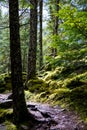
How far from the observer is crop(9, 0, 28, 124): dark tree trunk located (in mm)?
7184

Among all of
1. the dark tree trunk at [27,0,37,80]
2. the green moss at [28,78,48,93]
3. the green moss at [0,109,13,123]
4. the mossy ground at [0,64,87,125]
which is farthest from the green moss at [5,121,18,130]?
the dark tree trunk at [27,0,37,80]

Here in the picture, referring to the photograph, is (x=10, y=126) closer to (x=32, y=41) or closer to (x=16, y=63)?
(x=16, y=63)

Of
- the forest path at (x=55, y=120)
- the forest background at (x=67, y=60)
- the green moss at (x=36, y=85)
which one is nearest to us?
the forest path at (x=55, y=120)

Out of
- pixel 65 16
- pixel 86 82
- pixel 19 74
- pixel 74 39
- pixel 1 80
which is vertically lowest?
pixel 1 80

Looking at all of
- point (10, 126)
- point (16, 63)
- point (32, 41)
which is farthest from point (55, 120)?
point (32, 41)

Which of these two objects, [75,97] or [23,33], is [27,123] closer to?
[75,97]

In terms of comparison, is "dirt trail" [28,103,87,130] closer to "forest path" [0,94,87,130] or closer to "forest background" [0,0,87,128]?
"forest path" [0,94,87,130]

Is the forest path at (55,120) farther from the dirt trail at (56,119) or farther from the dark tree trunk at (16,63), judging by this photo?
the dark tree trunk at (16,63)

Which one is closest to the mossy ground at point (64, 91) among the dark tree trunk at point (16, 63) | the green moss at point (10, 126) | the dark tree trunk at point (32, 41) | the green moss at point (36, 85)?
the green moss at point (36, 85)

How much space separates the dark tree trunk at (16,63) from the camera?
23.6ft

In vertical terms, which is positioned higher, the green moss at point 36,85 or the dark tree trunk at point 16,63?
the dark tree trunk at point 16,63

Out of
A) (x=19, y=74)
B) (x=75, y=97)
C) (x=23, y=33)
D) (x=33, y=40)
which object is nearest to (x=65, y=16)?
(x=19, y=74)

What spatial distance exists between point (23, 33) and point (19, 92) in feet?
79.6

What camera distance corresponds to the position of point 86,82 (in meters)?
11.0
